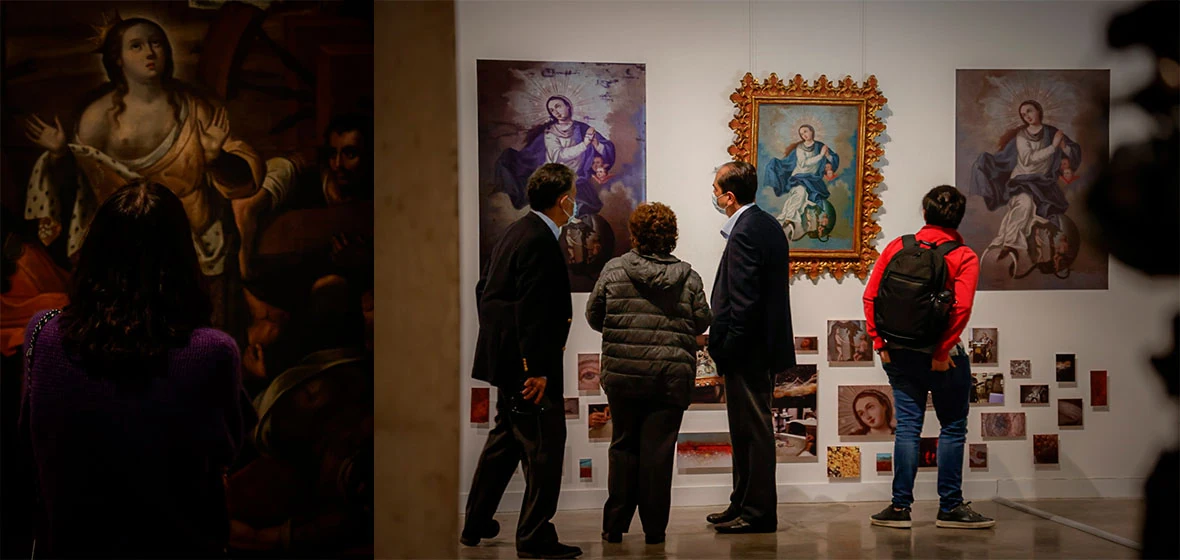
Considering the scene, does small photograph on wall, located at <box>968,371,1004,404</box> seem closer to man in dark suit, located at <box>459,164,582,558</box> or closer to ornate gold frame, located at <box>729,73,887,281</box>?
ornate gold frame, located at <box>729,73,887,281</box>

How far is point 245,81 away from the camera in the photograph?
3.84 m

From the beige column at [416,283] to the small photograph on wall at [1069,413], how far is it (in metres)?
5.84

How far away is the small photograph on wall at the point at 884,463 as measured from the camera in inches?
259

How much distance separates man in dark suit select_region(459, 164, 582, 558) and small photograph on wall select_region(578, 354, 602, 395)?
4.44 feet

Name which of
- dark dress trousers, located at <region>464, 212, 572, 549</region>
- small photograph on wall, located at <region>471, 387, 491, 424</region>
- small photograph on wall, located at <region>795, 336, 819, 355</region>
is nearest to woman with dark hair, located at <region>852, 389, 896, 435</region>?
small photograph on wall, located at <region>795, 336, 819, 355</region>

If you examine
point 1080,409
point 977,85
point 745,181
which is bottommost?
point 1080,409

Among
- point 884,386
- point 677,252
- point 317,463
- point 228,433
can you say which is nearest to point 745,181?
point 677,252

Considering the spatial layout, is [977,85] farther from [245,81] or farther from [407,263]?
[407,263]

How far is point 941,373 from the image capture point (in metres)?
5.50

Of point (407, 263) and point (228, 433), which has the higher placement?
point (407, 263)

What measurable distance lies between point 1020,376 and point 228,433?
558 cm

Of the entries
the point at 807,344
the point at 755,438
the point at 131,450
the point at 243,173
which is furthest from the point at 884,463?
the point at 131,450

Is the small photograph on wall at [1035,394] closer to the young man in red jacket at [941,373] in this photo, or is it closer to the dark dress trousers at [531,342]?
the young man in red jacket at [941,373]

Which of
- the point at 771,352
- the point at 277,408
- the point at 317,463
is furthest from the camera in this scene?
the point at 771,352
